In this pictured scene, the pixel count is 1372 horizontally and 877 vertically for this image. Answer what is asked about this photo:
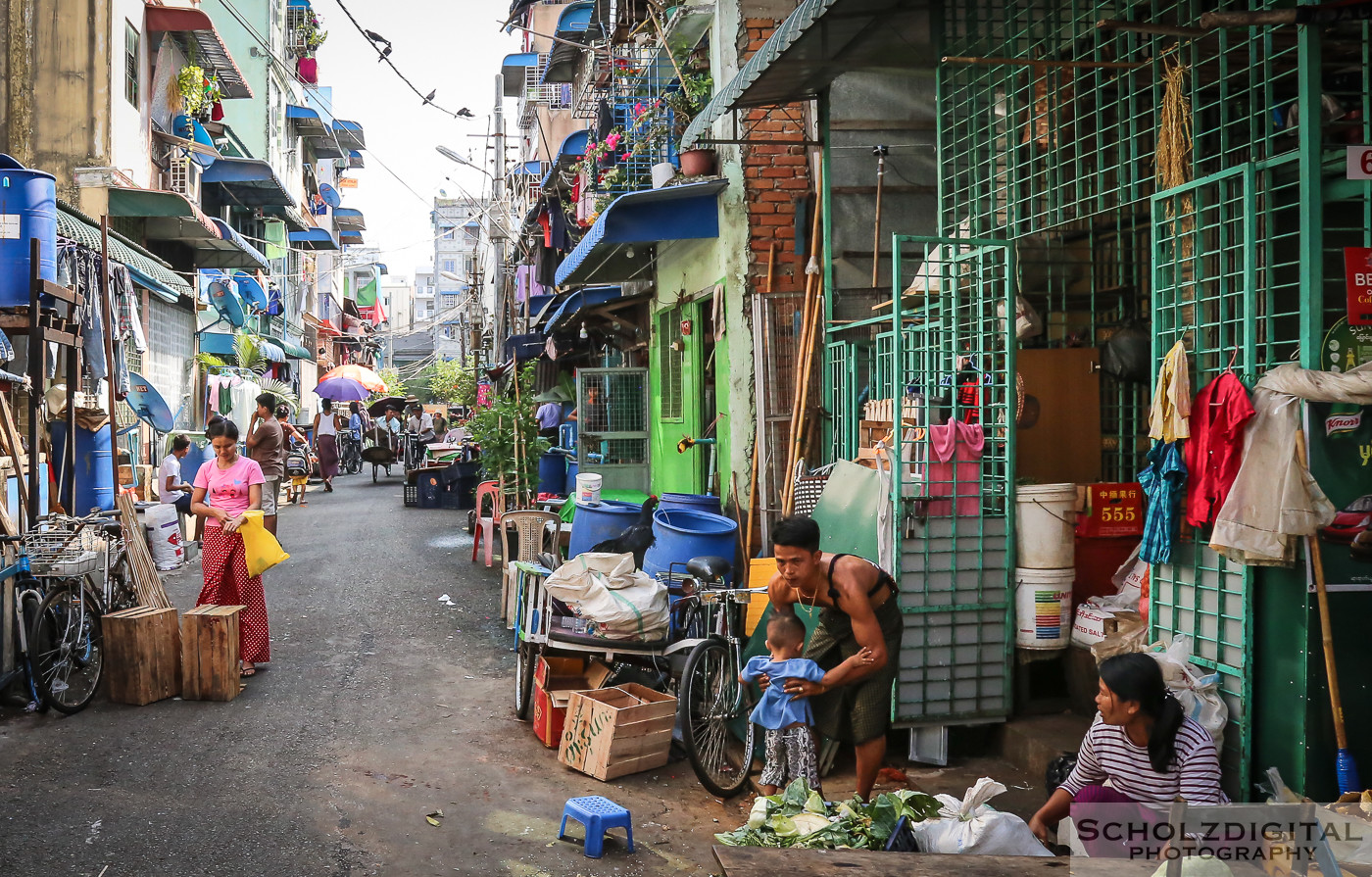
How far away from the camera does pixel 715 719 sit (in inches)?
237

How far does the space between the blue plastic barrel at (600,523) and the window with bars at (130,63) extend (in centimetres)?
1276

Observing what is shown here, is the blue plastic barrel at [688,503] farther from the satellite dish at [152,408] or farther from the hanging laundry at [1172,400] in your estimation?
the satellite dish at [152,408]

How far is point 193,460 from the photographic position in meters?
17.5

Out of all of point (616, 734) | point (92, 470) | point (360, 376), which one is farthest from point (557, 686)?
point (360, 376)

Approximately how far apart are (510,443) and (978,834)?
1103 cm

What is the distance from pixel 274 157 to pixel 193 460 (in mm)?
17418

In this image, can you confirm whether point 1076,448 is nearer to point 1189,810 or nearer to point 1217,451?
point 1217,451

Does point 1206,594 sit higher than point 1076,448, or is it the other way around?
point 1076,448

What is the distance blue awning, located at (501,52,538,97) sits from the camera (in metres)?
33.2

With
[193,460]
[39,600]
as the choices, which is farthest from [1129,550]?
[193,460]

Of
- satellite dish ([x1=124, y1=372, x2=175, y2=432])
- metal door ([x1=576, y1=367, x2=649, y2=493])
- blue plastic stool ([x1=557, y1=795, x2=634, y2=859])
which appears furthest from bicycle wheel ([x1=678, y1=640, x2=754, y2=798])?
Result: satellite dish ([x1=124, y1=372, x2=175, y2=432])

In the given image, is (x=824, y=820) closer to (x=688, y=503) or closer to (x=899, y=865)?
(x=899, y=865)

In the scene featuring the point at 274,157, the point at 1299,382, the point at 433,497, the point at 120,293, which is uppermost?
the point at 274,157

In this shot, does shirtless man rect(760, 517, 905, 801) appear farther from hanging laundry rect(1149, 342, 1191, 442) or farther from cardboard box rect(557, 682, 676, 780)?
hanging laundry rect(1149, 342, 1191, 442)
